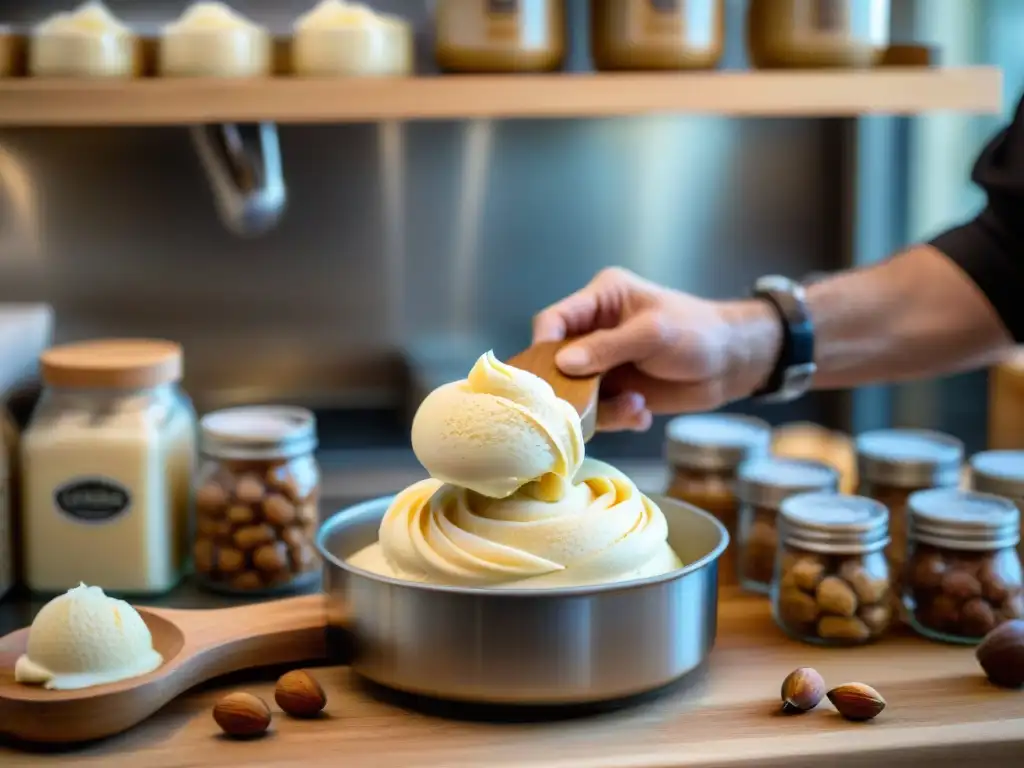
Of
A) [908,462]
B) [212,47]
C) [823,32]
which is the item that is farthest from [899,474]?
[212,47]

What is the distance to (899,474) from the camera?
1383 millimetres

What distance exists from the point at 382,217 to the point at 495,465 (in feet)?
2.97

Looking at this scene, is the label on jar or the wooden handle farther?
the label on jar

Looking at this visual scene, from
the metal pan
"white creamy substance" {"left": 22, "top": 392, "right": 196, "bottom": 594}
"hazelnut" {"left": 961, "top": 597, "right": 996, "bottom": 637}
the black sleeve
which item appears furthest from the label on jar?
the black sleeve

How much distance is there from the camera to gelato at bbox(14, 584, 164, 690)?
38.9 inches

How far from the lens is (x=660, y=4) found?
148 cm

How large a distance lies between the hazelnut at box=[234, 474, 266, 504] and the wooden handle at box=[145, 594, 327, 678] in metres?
0.18

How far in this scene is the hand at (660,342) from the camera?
1342 millimetres

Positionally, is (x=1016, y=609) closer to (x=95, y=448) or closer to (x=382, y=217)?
(x=95, y=448)

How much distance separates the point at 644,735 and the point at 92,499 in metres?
0.60

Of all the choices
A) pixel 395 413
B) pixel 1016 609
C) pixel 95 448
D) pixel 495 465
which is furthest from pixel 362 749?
pixel 395 413

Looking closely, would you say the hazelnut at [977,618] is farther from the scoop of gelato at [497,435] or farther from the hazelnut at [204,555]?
the hazelnut at [204,555]

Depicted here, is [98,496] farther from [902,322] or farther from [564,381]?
[902,322]

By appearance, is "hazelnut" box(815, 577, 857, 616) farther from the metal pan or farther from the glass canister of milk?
the glass canister of milk
